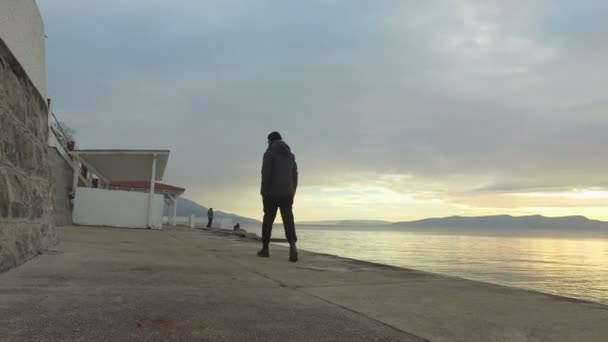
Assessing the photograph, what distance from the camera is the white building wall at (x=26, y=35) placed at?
4.34 meters

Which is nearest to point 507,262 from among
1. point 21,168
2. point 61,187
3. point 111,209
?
point 111,209

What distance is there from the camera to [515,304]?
12.5 ft

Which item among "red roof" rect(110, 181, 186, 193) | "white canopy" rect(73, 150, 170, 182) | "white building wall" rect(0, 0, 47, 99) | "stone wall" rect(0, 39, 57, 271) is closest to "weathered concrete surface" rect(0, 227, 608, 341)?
"stone wall" rect(0, 39, 57, 271)

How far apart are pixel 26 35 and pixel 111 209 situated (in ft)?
47.9

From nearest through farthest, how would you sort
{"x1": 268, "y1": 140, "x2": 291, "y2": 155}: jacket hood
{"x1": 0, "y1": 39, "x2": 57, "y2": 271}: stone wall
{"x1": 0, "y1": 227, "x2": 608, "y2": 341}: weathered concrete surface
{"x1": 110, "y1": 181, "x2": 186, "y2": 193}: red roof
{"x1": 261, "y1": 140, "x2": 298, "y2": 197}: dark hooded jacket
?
1. {"x1": 0, "y1": 227, "x2": 608, "y2": 341}: weathered concrete surface
2. {"x1": 0, "y1": 39, "x2": 57, "y2": 271}: stone wall
3. {"x1": 261, "y1": 140, "x2": 298, "y2": 197}: dark hooded jacket
4. {"x1": 268, "y1": 140, "x2": 291, "y2": 155}: jacket hood
5. {"x1": 110, "y1": 181, "x2": 186, "y2": 193}: red roof

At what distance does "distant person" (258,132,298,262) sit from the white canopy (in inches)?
510

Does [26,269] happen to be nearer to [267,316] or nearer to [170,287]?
[170,287]

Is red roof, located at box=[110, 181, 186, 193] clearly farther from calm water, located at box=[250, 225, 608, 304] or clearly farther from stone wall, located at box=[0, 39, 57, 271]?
stone wall, located at box=[0, 39, 57, 271]

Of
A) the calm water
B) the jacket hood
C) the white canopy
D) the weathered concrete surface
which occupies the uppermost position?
the white canopy

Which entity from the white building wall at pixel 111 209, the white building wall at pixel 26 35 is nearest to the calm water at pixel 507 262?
the white building wall at pixel 111 209

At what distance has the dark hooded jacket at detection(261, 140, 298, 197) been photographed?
22.4 feet

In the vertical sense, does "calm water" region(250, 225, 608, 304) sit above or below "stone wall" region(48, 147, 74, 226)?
below

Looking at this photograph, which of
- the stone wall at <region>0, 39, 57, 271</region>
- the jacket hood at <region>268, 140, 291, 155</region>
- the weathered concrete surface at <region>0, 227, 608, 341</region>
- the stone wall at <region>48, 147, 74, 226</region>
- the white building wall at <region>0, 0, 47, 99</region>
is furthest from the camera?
the stone wall at <region>48, 147, 74, 226</region>

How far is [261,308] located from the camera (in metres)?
3.23
